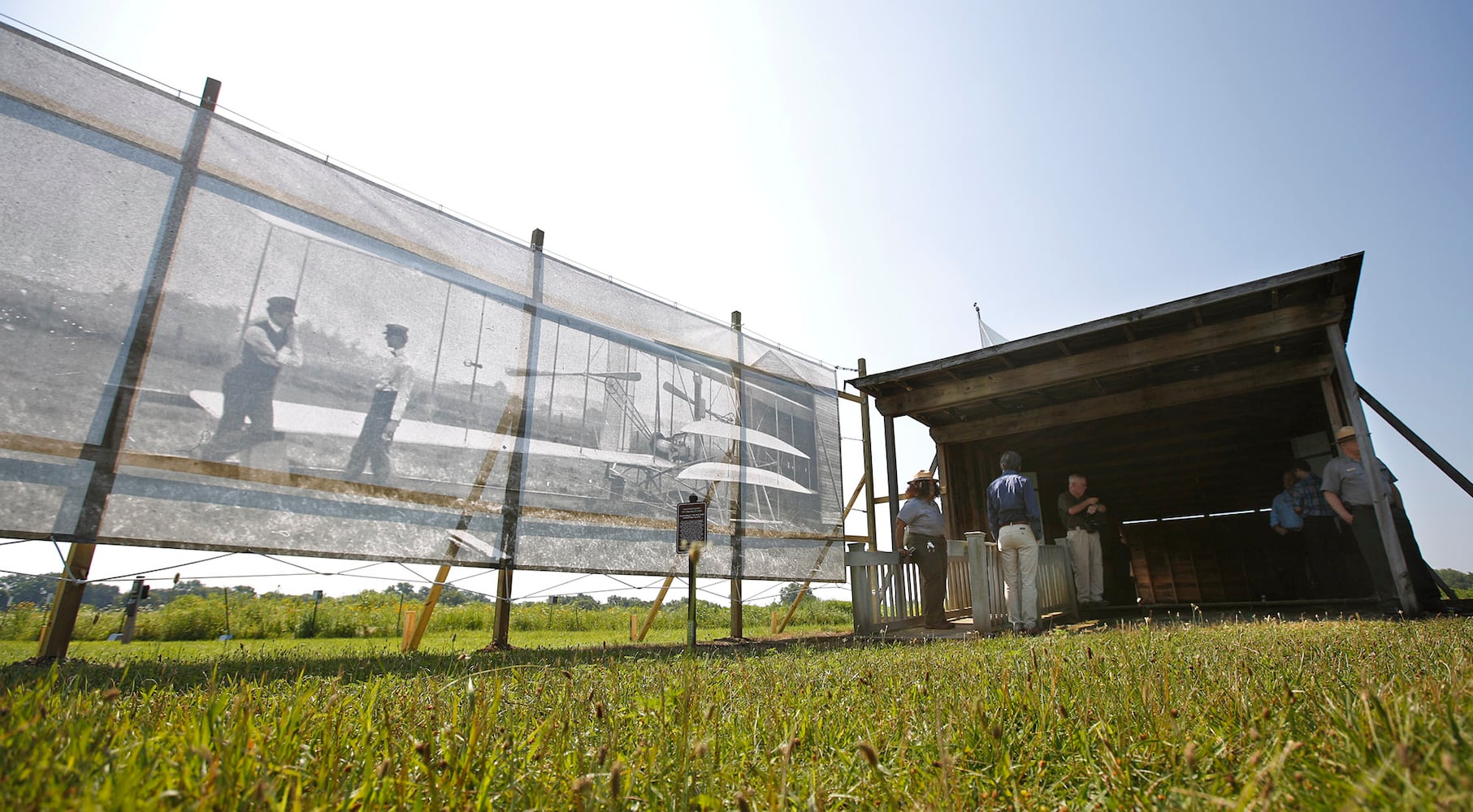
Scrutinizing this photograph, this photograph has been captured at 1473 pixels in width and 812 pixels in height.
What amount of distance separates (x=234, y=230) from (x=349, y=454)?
1.91 meters

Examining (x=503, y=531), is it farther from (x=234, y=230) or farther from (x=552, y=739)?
(x=552, y=739)

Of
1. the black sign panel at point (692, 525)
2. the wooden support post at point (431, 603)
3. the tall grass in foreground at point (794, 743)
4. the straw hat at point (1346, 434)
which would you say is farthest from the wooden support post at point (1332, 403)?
the wooden support post at point (431, 603)

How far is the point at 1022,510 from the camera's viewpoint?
24.2ft

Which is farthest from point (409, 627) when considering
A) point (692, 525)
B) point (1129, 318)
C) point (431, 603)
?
point (1129, 318)

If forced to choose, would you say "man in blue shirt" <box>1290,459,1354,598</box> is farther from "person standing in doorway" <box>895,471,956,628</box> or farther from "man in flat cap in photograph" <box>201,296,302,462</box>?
"man in flat cap in photograph" <box>201,296,302,462</box>

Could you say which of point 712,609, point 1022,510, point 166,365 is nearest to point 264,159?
point 166,365

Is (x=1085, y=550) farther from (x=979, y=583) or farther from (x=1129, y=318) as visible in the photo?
(x=1129, y=318)

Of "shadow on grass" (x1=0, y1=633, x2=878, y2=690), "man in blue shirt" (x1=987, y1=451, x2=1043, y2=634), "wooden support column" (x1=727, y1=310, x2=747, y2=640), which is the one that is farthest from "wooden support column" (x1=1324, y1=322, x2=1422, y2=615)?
"shadow on grass" (x1=0, y1=633, x2=878, y2=690)

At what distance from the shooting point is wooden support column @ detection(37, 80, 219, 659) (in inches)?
176

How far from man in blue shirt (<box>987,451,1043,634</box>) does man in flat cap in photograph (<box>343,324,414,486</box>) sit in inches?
237

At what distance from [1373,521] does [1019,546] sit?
12.8 ft

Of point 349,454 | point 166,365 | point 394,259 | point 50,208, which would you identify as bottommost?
point 349,454

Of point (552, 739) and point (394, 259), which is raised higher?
point (394, 259)

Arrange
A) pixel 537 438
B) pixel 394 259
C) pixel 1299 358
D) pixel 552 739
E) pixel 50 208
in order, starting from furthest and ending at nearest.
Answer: pixel 1299 358, pixel 537 438, pixel 394 259, pixel 50 208, pixel 552 739
